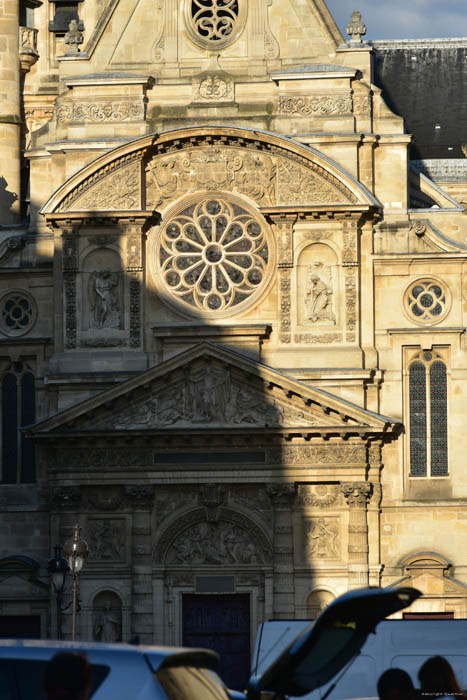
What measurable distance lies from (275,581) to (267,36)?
35.5 ft

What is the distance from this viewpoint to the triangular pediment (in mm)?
30703

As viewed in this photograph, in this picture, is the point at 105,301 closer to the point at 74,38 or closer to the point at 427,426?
the point at 74,38

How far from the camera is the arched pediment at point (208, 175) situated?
104 feet

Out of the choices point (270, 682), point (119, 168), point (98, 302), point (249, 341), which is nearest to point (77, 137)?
point (119, 168)

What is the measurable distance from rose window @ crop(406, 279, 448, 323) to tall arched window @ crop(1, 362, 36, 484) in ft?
25.3

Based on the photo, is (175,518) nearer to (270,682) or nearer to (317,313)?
(317,313)

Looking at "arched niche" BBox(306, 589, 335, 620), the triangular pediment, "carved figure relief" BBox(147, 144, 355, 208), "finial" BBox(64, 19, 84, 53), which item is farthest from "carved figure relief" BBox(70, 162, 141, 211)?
"arched niche" BBox(306, 589, 335, 620)

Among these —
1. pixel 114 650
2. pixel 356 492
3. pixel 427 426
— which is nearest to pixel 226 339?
pixel 356 492

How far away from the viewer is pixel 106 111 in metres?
32.6

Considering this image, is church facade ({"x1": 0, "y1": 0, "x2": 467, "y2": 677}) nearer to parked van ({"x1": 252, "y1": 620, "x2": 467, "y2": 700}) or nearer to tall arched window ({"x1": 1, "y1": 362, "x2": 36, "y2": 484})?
tall arched window ({"x1": 1, "y1": 362, "x2": 36, "y2": 484})

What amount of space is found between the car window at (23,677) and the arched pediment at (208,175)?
2482 cm

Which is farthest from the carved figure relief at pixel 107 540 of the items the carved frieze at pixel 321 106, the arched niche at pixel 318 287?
the carved frieze at pixel 321 106

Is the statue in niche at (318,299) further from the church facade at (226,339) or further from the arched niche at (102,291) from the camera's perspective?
the arched niche at (102,291)

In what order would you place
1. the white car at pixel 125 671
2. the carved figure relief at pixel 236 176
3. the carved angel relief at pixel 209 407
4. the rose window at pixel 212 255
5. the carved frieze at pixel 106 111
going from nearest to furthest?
the white car at pixel 125 671 < the carved angel relief at pixel 209 407 < the carved figure relief at pixel 236 176 < the rose window at pixel 212 255 < the carved frieze at pixel 106 111
